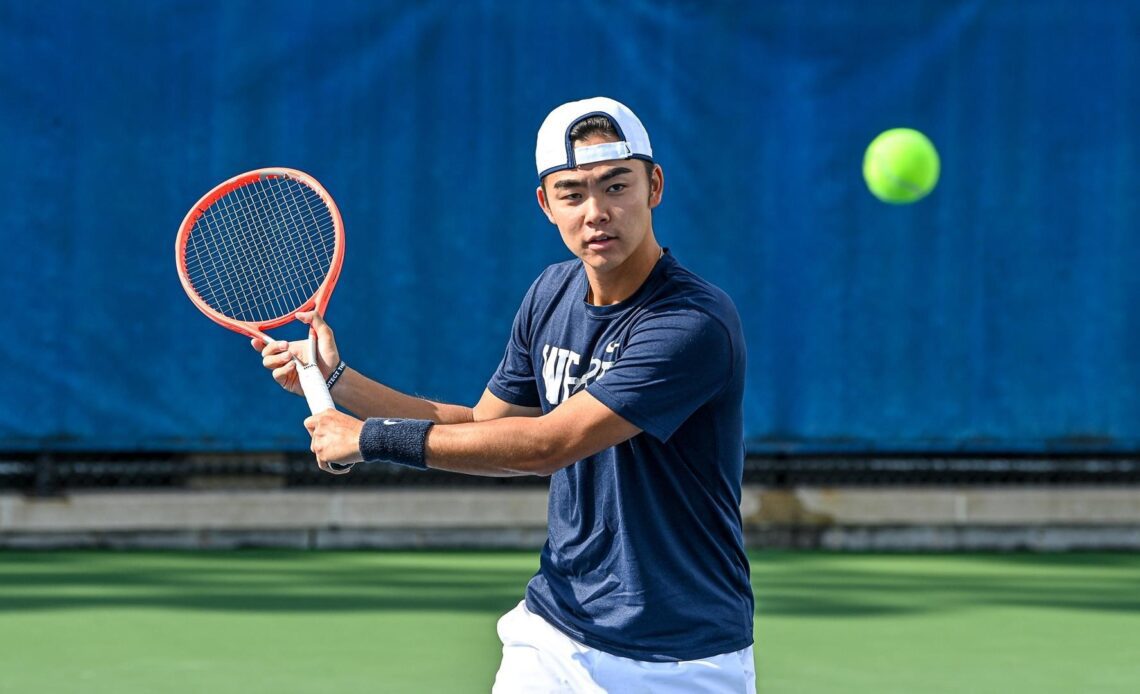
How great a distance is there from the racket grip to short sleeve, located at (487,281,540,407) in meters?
0.38

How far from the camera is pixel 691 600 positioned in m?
3.03

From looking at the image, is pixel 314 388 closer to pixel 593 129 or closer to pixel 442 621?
pixel 593 129

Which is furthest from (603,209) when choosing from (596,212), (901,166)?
(901,166)

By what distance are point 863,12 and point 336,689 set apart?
5061 millimetres

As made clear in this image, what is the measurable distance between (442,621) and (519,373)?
3112 millimetres

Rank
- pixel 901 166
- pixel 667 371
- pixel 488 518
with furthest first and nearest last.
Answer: pixel 488 518 < pixel 901 166 < pixel 667 371

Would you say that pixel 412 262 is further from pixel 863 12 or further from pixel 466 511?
pixel 863 12

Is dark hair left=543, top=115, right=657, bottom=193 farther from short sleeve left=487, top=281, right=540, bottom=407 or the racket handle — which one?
the racket handle

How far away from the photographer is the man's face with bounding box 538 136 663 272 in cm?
302

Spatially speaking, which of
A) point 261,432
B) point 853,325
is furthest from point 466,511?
point 853,325

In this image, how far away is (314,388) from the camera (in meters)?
3.40

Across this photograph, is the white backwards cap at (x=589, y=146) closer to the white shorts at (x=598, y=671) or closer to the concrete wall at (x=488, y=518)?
the white shorts at (x=598, y=671)

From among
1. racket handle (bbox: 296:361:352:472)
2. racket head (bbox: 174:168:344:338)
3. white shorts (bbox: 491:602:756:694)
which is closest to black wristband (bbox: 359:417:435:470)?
racket handle (bbox: 296:361:352:472)

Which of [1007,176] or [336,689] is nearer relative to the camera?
[336,689]
